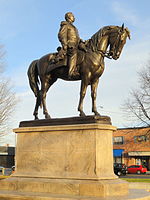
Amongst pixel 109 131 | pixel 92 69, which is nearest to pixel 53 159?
pixel 109 131

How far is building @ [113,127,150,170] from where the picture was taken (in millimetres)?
45853

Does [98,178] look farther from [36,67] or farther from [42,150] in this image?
[36,67]

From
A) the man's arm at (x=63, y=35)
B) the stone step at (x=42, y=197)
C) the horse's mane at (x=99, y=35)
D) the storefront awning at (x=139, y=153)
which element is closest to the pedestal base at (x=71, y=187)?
the stone step at (x=42, y=197)

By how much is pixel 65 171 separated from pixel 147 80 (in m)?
21.4

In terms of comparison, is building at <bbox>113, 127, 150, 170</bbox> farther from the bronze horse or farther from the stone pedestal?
the stone pedestal

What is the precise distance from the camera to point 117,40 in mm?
9914

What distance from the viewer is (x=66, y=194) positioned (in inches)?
341

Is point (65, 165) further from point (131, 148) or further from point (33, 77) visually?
point (131, 148)

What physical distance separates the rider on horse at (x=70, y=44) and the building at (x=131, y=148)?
3638 centimetres

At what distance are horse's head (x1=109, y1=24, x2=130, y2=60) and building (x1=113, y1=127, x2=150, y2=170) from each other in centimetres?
3649

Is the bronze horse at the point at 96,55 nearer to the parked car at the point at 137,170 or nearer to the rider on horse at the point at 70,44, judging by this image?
the rider on horse at the point at 70,44

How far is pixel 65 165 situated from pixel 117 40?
4.25m

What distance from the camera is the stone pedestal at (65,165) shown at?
855cm

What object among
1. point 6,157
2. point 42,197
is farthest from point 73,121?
point 6,157
